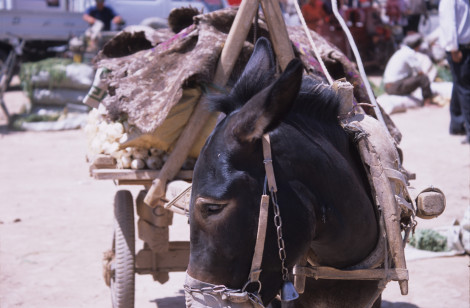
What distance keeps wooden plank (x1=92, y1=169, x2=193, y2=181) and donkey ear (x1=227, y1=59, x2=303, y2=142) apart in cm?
137

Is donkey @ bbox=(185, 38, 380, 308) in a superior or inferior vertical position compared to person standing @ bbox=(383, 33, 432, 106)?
superior

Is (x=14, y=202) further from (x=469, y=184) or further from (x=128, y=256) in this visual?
(x=469, y=184)

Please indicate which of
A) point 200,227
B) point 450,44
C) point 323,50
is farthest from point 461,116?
point 200,227

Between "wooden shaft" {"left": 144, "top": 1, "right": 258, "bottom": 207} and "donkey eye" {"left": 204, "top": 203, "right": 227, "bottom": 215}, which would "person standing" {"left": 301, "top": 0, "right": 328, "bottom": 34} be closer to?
"wooden shaft" {"left": 144, "top": 1, "right": 258, "bottom": 207}

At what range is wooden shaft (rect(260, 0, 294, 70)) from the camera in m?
3.20

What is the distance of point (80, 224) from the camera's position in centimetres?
658

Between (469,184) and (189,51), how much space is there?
5.04 meters

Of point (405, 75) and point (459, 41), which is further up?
point (459, 41)

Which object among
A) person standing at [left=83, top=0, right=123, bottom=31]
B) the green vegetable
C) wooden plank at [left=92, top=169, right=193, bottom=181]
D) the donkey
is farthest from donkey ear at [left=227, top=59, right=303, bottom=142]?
person standing at [left=83, top=0, right=123, bottom=31]

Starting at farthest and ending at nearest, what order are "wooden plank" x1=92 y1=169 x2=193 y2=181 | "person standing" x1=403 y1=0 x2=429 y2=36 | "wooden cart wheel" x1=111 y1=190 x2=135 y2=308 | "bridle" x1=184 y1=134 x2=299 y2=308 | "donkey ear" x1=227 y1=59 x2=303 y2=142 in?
"person standing" x1=403 y1=0 x2=429 y2=36
"wooden cart wheel" x1=111 y1=190 x2=135 y2=308
"wooden plank" x1=92 y1=169 x2=193 y2=181
"bridle" x1=184 y1=134 x2=299 y2=308
"donkey ear" x1=227 y1=59 x2=303 y2=142

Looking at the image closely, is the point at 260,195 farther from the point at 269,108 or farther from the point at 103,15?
the point at 103,15

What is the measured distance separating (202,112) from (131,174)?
0.58 meters

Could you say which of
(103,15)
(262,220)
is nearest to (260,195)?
(262,220)

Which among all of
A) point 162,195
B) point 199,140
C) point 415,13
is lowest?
point 415,13
